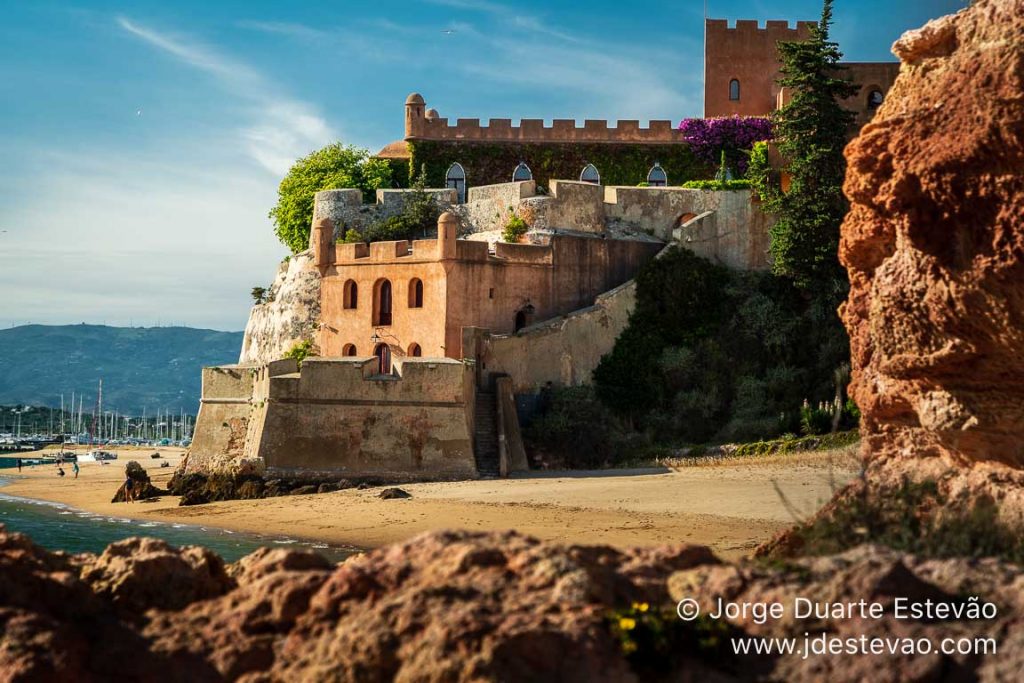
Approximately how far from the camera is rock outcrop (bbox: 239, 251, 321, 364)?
3919 cm

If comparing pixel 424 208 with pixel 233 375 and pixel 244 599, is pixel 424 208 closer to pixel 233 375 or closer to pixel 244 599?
pixel 233 375

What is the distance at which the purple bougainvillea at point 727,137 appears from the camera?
4369 cm

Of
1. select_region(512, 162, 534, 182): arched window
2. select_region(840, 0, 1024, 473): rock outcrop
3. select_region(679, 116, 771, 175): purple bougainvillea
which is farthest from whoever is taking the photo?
select_region(512, 162, 534, 182): arched window

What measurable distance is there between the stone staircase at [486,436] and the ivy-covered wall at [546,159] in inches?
515

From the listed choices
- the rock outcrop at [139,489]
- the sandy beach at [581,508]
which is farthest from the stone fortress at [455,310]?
the sandy beach at [581,508]

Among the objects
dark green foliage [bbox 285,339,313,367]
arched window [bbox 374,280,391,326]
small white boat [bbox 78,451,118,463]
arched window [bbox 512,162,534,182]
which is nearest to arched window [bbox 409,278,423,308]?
arched window [bbox 374,280,391,326]

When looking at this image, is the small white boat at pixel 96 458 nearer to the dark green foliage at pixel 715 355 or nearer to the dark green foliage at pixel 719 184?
the dark green foliage at pixel 719 184

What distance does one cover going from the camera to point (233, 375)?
34344mm

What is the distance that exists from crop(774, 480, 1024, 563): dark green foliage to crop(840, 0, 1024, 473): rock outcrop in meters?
1.12

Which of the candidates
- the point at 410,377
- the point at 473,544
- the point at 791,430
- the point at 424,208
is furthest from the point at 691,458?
the point at 473,544

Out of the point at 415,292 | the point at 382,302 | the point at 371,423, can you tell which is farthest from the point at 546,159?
the point at 371,423

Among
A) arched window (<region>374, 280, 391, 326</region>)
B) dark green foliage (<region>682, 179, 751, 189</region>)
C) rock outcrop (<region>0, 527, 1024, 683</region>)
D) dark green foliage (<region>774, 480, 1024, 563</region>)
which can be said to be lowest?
rock outcrop (<region>0, 527, 1024, 683</region>)

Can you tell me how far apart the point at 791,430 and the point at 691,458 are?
308 cm

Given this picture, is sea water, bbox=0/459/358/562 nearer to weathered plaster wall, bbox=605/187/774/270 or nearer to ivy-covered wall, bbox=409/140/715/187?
weathered plaster wall, bbox=605/187/774/270
